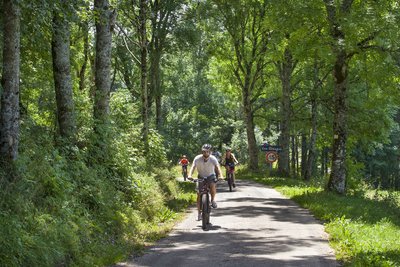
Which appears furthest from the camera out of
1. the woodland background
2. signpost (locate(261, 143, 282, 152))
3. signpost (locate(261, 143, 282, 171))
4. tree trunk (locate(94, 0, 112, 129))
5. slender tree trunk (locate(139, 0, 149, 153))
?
signpost (locate(261, 143, 282, 171))

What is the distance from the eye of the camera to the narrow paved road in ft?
30.7

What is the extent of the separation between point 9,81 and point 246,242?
19.4 feet

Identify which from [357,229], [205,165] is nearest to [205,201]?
[205,165]

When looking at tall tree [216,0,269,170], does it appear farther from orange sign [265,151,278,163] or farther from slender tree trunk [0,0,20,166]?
slender tree trunk [0,0,20,166]

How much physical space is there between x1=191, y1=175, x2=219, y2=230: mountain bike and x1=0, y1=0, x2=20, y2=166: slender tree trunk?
5356 mm

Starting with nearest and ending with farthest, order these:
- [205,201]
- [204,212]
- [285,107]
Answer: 1. [204,212]
2. [205,201]
3. [285,107]

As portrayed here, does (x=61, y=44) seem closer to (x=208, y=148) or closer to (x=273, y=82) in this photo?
(x=208, y=148)

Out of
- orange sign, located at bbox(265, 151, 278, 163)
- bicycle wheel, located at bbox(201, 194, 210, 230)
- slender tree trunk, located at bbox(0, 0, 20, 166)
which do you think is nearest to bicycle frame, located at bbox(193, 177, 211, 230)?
bicycle wheel, located at bbox(201, 194, 210, 230)

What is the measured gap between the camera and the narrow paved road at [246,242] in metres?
9.34

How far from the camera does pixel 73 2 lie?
10.6m

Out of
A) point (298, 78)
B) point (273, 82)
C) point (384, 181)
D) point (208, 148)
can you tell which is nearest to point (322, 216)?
point (208, 148)

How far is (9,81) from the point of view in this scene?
9.20 metres

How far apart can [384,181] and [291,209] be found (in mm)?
66312

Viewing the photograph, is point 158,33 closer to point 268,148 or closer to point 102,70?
point 268,148
